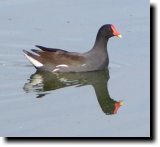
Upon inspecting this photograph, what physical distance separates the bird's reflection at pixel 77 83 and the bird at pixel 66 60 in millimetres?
116

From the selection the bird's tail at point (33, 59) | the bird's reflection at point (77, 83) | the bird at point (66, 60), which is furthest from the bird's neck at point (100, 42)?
the bird's tail at point (33, 59)

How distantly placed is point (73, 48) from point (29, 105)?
3.44m

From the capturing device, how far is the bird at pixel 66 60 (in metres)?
15.0

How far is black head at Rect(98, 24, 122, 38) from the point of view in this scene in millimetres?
15467

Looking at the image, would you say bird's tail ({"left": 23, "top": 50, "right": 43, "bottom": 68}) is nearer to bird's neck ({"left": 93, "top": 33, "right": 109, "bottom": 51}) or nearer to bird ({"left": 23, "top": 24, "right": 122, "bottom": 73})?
bird ({"left": 23, "top": 24, "right": 122, "bottom": 73})

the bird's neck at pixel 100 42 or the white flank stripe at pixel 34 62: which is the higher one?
the bird's neck at pixel 100 42

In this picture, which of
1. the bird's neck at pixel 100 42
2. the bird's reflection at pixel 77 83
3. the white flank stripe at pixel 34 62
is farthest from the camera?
the bird's neck at pixel 100 42

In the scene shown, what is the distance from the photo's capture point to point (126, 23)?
680 inches

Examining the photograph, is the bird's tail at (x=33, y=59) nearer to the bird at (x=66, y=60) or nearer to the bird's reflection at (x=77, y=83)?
the bird at (x=66, y=60)

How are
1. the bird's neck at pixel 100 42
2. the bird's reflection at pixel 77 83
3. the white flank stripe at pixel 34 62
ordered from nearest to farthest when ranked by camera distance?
the bird's reflection at pixel 77 83, the white flank stripe at pixel 34 62, the bird's neck at pixel 100 42

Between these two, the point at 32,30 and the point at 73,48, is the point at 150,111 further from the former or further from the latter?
the point at 32,30

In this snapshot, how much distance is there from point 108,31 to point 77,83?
5.75 ft

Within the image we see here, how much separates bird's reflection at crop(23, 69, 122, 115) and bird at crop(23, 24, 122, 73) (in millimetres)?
116

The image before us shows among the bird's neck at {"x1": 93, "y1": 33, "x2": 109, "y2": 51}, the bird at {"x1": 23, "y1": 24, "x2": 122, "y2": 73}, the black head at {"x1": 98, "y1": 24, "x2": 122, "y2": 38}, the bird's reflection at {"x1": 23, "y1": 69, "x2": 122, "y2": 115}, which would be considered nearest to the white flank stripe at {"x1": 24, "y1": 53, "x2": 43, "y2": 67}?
the bird at {"x1": 23, "y1": 24, "x2": 122, "y2": 73}
